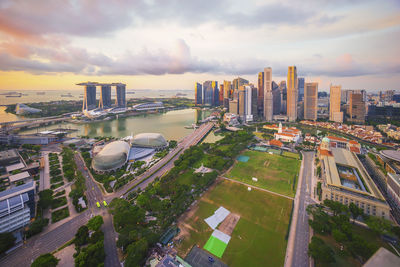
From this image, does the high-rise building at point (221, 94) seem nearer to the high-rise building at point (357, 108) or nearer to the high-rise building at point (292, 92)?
the high-rise building at point (292, 92)

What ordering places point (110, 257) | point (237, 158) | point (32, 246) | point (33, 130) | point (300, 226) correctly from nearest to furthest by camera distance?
point (110, 257) < point (32, 246) < point (300, 226) < point (237, 158) < point (33, 130)

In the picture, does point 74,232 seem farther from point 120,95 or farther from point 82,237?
point 120,95

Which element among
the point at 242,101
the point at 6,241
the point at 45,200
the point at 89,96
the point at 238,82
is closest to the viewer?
the point at 6,241

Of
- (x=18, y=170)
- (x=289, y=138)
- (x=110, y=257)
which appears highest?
(x=289, y=138)

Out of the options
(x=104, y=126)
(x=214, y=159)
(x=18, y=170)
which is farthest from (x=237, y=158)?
(x=104, y=126)

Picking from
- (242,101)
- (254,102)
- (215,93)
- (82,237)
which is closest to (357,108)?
(254,102)

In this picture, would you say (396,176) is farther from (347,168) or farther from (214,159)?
(214,159)

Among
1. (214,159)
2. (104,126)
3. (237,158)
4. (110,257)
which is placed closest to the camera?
(110,257)
